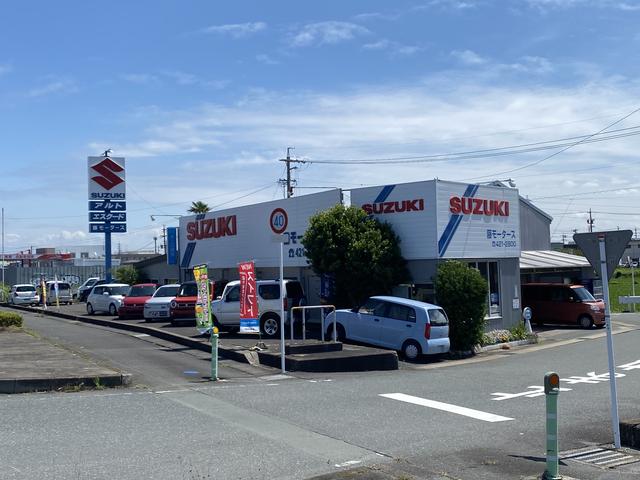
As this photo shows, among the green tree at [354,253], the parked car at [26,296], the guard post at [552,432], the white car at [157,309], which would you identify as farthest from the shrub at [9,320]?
the parked car at [26,296]

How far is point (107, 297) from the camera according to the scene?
34.8 meters

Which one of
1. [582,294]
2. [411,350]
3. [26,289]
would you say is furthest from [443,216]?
[26,289]

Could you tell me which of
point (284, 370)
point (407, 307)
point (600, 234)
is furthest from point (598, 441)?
point (407, 307)

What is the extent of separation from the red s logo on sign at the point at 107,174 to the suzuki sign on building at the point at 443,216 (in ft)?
48.9

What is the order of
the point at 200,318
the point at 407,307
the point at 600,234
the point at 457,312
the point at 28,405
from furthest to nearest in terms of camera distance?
the point at 457,312
the point at 407,307
the point at 200,318
the point at 28,405
the point at 600,234

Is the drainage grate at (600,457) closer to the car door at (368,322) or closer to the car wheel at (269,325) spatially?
the car door at (368,322)

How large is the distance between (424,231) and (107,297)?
17.5m

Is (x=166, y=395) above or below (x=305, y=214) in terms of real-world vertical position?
below

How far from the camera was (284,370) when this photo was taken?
17.0 metres

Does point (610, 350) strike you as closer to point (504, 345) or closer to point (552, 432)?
point (552, 432)

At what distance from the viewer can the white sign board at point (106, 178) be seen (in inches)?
1410

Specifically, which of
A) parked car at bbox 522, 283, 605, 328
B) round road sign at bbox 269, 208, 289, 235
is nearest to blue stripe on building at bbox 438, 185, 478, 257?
round road sign at bbox 269, 208, 289, 235

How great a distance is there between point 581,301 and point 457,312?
10898mm

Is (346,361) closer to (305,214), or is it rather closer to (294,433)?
(294,433)
